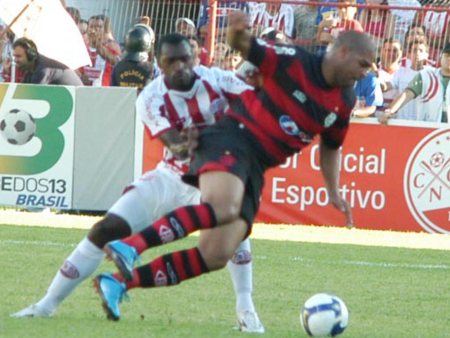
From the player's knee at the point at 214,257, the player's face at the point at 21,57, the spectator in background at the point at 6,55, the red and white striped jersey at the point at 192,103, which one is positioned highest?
the red and white striped jersey at the point at 192,103

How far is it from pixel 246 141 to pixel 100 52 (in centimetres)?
1140

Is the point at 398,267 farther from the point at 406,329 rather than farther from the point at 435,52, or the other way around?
the point at 435,52

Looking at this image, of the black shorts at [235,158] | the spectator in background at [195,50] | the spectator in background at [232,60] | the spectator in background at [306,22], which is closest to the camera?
the black shorts at [235,158]

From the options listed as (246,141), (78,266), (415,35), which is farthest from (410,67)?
(78,266)

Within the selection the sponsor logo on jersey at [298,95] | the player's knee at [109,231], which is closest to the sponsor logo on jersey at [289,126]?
the sponsor logo on jersey at [298,95]

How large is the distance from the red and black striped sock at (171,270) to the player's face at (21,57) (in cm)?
1033

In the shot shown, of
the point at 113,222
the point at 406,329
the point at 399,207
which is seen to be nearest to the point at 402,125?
the point at 399,207

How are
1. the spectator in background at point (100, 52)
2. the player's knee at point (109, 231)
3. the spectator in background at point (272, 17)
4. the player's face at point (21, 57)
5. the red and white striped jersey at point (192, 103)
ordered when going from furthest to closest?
Answer: the spectator in background at point (100, 52), the spectator in background at point (272, 17), the player's face at point (21, 57), the red and white striped jersey at point (192, 103), the player's knee at point (109, 231)

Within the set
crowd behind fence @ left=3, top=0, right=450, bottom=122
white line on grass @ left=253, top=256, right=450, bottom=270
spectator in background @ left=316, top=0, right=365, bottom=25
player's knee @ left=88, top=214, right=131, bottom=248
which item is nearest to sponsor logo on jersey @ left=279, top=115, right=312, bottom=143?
player's knee @ left=88, top=214, right=131, bottom=248

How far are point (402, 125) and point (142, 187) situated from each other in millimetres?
8757

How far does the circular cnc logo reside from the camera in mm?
17484

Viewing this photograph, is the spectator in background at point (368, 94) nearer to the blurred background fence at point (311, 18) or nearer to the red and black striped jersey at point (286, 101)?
the blurred background fence at point (311, 18)

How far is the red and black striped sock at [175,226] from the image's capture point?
8.47 metres

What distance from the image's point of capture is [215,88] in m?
9.49
